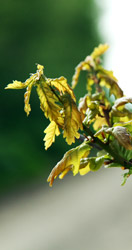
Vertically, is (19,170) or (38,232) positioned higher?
(19,170)

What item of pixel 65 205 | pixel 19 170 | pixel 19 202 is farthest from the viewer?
pixel 19 170

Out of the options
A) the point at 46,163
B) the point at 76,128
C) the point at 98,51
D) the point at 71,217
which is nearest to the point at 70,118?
the point at 76,128

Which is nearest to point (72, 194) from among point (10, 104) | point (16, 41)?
point (10, 104)

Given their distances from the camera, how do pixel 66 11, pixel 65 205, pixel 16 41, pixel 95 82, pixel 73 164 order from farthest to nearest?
pixel 66 11 → pixel 16 41 → pixel 65 205 → pixel 95 82 → pixel 73 164

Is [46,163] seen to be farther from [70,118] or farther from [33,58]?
[70,118]

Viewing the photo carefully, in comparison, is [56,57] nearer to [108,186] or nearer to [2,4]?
[2,4]

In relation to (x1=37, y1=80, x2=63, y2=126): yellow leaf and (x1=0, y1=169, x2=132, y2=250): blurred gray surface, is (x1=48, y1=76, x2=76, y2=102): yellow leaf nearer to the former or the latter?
(x1=37, y1=80, x2=63, y2=126): yellow leaf
